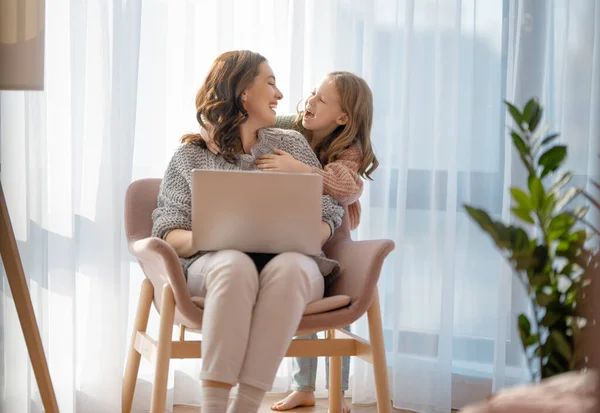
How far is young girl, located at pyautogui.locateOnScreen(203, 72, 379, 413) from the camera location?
7.22 feet

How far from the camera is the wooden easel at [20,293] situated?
1.79 metres

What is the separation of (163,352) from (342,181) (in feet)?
2.25

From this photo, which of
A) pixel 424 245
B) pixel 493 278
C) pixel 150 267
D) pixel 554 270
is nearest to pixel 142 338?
pixel 150 267

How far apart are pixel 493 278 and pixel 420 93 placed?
67 centimetres

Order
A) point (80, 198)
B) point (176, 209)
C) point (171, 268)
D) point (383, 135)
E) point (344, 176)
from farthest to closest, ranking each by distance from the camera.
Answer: point (383, 135) → point (80, 198) → point (344, 176) → point (176, 209) → point (171, 268)

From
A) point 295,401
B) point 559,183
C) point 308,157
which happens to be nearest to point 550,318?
point 559,183

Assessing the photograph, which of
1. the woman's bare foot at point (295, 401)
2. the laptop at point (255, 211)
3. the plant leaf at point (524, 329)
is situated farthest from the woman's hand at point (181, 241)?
the plant leaf at point (524, 329)

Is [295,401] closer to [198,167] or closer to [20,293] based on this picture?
[198,167]

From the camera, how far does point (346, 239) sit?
2.25 metres

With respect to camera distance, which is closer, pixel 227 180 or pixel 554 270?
pixel 554 270

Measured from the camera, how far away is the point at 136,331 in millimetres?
2176

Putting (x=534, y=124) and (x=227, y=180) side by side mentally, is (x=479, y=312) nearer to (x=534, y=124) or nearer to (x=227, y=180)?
→ (x=227, y=180)

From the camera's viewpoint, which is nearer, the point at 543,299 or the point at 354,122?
the point at 543,299

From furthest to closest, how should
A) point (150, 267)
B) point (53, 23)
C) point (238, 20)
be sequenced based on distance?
point (238, 20), point (53, 23), point (150, 267)
